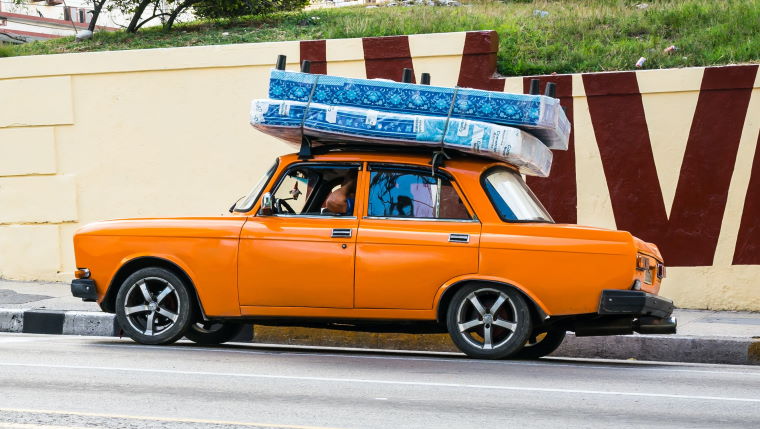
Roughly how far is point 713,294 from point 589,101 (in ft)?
8.43

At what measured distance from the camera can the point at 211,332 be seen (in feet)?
33.7

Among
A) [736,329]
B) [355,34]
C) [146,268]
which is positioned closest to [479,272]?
[146,268]

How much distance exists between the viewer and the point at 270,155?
1444 centimetres

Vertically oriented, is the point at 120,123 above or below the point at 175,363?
above

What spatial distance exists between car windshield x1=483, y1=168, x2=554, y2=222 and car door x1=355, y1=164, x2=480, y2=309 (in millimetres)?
231

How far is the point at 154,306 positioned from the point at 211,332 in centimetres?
94

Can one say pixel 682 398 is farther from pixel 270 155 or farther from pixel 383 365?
pixel 270 155

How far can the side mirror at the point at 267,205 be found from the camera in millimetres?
9125

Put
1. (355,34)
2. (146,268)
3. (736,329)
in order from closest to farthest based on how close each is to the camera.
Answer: (146,268) < (736,329) < (355,34)

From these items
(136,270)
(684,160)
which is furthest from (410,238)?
(684,160)

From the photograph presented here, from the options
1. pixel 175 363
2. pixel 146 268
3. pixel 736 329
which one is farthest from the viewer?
pixel 736 329

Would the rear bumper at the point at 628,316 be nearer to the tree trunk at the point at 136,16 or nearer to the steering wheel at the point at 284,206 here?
the steering wheel at the point at 284,206

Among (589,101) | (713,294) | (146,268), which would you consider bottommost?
(713,294)

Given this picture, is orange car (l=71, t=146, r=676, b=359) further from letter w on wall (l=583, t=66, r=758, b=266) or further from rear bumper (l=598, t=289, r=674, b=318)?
letter w on wall (l=583, t=66, r=758, b=266)
